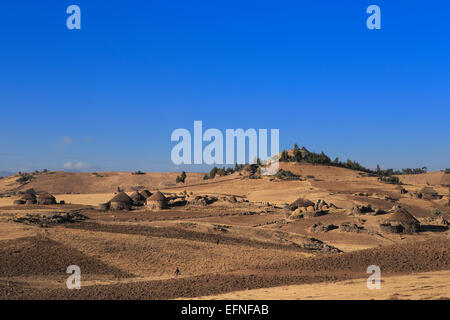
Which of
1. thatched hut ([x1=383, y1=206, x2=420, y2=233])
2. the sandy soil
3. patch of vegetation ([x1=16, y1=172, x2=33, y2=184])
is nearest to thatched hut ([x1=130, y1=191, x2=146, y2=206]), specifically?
thatched hut ([x1=383, y1=206, x2=420, y2=233])

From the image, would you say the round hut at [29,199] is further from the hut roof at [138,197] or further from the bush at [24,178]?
the bush at [24,178]

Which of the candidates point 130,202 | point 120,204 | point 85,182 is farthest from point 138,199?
point 85,182

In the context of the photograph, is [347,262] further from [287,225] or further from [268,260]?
[287,225]

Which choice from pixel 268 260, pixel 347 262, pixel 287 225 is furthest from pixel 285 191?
pixel 347 262

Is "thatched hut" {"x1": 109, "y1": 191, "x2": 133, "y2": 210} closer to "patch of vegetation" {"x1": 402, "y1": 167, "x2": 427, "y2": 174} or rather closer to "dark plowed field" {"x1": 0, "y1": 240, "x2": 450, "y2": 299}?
"dark plowed field" {"x1": 0, "y1": 240, "x2": 450, "y2": 299}

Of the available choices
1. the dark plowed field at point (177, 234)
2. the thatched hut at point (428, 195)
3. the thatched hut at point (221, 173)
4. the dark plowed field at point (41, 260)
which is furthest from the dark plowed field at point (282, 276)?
the thatched hut at point (221, 173)

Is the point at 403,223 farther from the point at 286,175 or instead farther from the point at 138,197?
the point at 286,175

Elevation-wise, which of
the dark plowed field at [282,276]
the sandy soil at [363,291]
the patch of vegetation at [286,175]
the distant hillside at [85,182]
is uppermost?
the sandy soil at [363,291]

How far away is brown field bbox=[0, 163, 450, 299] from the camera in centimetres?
1745

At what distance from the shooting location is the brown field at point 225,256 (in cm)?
1745

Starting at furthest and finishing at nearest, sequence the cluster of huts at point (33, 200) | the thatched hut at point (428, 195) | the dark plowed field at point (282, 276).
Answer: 1. the thatched hut at point (428, 195)
2. the cluster of huts at point (33, 200)
3. the dark plowed field at point (282, 276)

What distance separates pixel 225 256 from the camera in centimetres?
2847

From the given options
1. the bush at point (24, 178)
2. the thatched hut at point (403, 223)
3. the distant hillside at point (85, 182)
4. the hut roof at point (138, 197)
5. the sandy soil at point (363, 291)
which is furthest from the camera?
the bush at point (24, 178)
